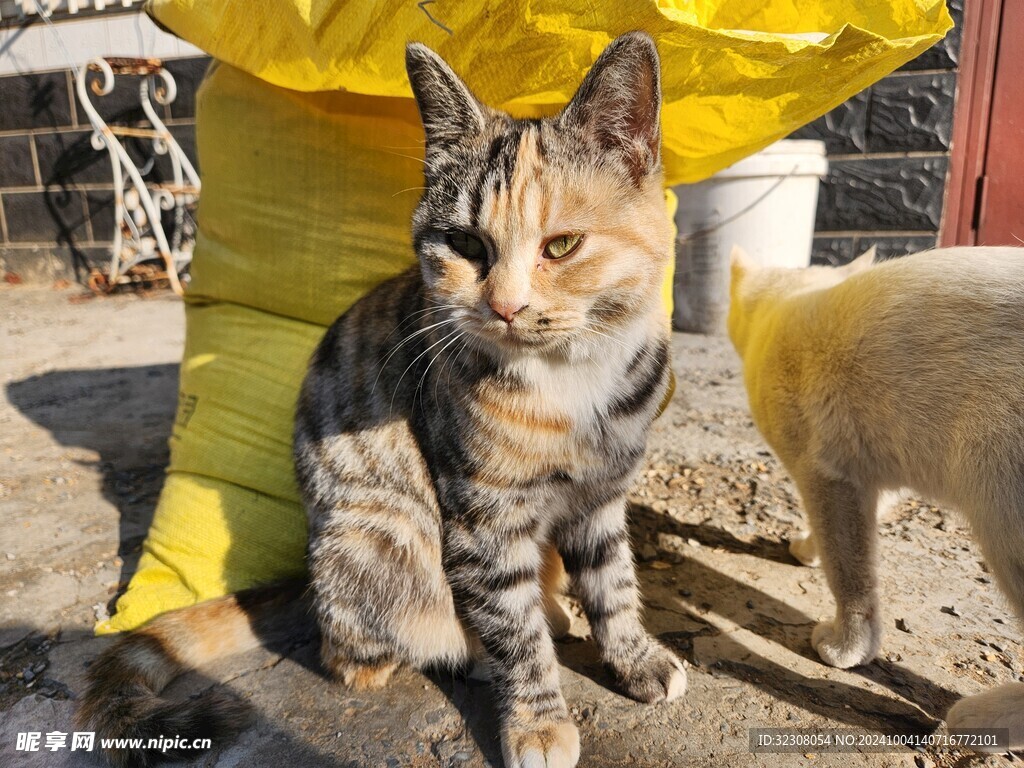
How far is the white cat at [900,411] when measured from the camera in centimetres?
134

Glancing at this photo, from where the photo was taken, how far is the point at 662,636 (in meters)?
1.84

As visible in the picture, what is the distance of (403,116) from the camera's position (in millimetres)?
2072

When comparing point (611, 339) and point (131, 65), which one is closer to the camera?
point (611, 339)

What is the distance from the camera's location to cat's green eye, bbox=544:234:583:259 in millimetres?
1340

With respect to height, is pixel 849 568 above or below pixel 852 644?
above

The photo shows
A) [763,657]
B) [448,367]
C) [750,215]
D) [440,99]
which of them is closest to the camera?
[440,99]

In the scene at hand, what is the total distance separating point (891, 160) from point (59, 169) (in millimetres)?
6432

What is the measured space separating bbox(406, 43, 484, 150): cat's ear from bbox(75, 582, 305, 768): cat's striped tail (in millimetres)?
1281

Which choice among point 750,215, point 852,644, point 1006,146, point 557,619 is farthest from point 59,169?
point 1006,146

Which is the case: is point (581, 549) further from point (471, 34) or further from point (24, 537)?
point (24, 537)

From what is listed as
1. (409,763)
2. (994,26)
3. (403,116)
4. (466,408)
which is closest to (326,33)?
(403,116)

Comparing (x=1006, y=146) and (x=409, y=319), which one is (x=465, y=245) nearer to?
(x=409, y=319)

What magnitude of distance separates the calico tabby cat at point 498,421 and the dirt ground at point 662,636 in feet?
0.31

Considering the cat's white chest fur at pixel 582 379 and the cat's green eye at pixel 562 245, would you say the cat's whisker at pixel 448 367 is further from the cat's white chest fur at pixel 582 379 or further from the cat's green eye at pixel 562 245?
the cat's green eye at pixel 562 245
